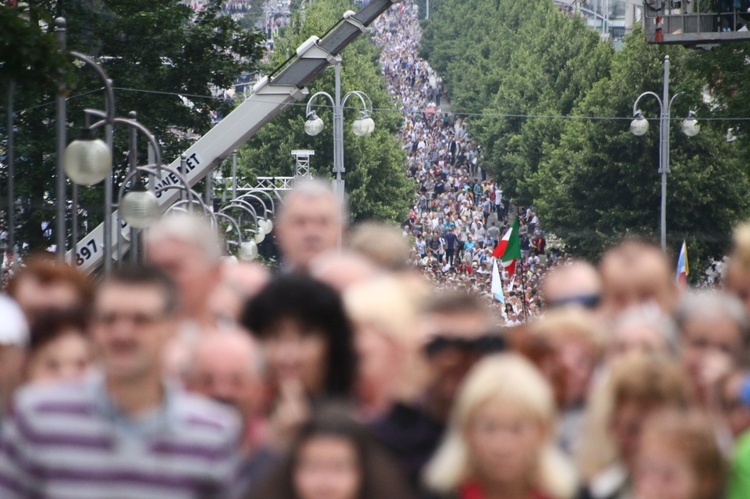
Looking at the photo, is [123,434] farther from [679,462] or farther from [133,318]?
[679,462]

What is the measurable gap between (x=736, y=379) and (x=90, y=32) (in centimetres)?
3269

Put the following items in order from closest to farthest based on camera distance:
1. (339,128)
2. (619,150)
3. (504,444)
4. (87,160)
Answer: (504,444) → (87,160) → (339,128) → (619,150)

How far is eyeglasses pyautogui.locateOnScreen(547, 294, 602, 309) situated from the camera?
729cm

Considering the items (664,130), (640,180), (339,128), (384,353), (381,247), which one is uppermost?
(339,128)

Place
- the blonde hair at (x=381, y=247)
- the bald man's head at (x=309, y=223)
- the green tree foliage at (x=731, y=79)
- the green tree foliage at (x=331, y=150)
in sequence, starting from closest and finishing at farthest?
the bald man's head at (x=309, y=223) < the blonde hair at (x=381, y=247) < the green tree foliage at (x=731, y=79) < the green tree foliage at (x=331, y=150)

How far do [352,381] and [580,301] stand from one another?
1806 millimetres

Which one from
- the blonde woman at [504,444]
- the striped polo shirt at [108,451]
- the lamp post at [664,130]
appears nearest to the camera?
the striped polo shirt at [108,451]

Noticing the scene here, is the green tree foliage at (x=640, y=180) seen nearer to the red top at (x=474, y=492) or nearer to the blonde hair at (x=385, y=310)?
the blonde hair at (x=385, y=310)

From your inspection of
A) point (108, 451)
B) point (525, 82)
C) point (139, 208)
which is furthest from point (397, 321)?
point (525, 82)

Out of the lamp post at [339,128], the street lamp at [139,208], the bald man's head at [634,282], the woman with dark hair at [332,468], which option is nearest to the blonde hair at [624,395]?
the woman with dark hair at [332,468]

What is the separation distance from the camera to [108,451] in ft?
16.7

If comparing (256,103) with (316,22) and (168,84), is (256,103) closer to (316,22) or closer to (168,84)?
(168,84)

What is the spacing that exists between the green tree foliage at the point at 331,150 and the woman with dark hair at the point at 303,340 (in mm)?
57812

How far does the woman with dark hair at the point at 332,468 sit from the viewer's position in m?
4.90
